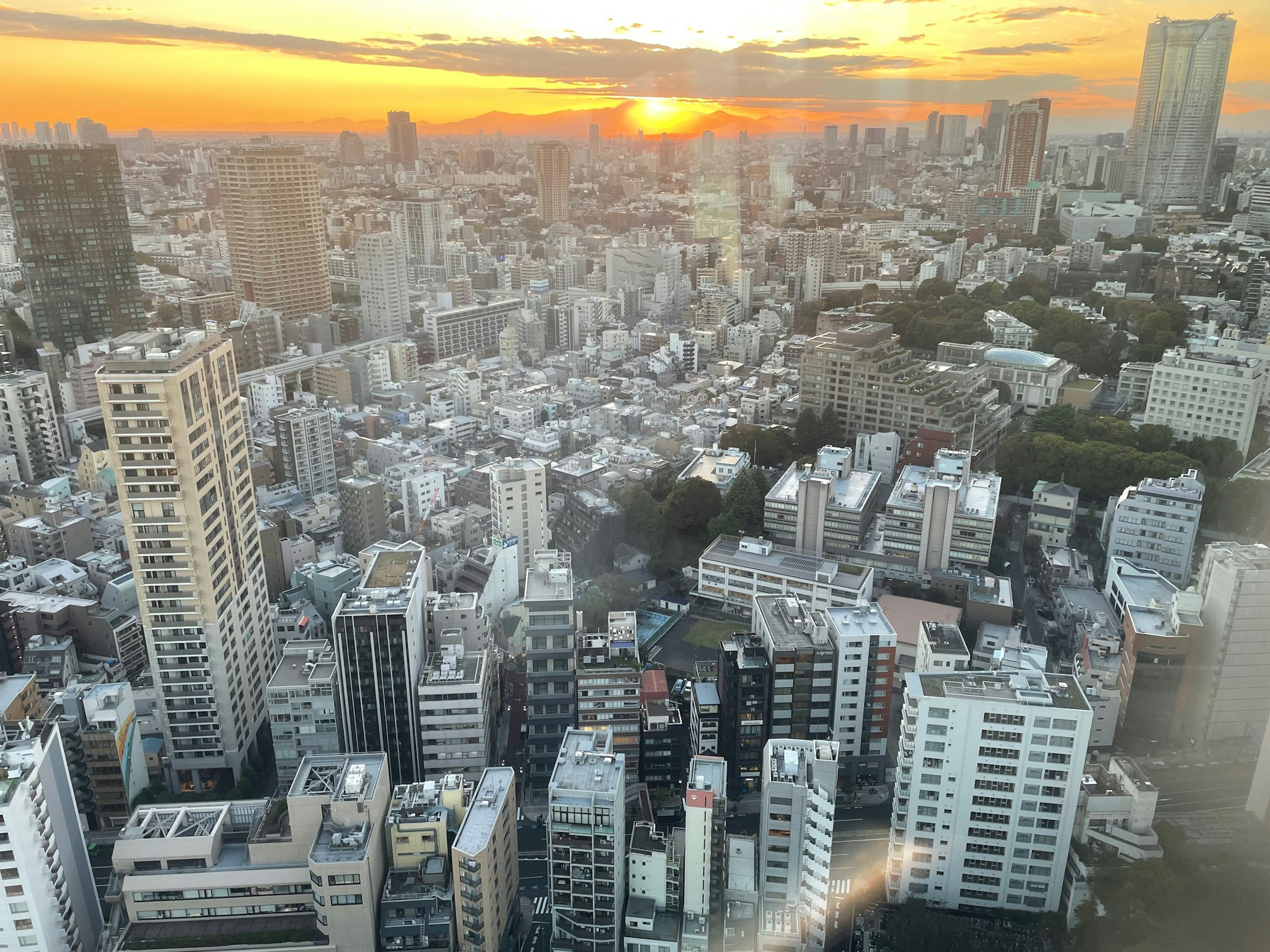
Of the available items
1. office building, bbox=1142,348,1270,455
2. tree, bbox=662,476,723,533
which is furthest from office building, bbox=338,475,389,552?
office building, bbox=1142,348,1270,455

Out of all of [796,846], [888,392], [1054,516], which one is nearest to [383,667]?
[796,846]

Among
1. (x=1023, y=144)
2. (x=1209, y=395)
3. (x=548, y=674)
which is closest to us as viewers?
(x=548, y=674)

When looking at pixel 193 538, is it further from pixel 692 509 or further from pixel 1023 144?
pixel 1023 144

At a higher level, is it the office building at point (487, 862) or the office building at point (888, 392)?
the office building at point (888, 392)

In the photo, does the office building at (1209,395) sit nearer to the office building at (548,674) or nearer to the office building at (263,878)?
the office building at (548,674)

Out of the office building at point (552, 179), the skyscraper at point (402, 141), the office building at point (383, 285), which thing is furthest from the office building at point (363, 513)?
the office building at point (383, 285)

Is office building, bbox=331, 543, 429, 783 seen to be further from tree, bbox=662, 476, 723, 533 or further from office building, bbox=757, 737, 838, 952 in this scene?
tree, bbox=662, 476, 723, 533
